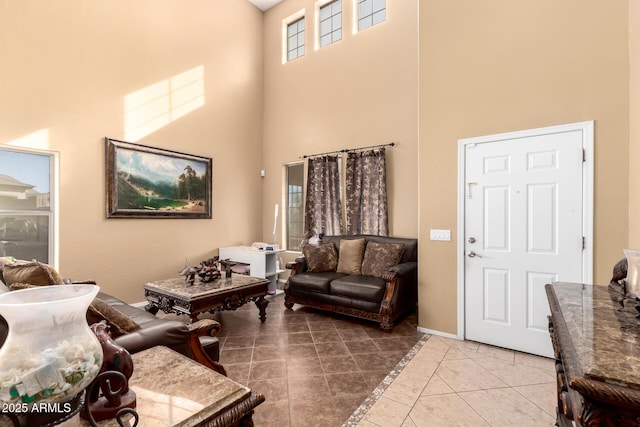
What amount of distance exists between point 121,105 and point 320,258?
3467mm

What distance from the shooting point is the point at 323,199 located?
5.18 meters

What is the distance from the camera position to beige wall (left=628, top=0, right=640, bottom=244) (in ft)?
7.25

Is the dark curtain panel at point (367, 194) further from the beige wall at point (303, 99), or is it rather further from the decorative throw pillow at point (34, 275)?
the decorative throw pillow at point (34, 275)

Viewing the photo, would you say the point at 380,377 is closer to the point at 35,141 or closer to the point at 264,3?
the point at 35,141

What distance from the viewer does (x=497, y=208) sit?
9.70 feet

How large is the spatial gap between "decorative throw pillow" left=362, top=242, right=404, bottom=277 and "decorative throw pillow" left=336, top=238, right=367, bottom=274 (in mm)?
110

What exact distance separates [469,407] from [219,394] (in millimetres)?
1930

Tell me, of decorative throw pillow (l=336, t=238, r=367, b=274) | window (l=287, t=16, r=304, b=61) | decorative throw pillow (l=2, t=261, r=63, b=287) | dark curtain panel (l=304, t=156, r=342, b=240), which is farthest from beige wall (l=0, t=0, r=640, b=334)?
decorative throw pillow (l=2, t=261, r=63, b=287)

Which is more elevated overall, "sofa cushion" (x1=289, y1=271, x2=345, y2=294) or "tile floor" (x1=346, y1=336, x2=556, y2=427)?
"sofa cushion" (x1=289, y1=271, x2=345, y2=294)

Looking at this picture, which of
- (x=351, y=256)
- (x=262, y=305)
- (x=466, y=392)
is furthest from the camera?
(x=351, y=256)

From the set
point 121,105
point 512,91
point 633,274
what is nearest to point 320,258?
point 512,91

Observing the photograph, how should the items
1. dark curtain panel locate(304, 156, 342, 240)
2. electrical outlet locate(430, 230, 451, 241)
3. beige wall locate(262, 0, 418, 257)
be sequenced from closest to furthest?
1. electrical outlet locate(430, 230, 451, 241)
2. beige wall locate(262, 0, 418, 257)
3. dark curtain panel locate(304, 156, 342, 240)

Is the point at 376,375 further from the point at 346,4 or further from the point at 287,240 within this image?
the point at 346,4

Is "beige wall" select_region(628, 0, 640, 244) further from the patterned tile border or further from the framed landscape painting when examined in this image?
the framed landscape painting
